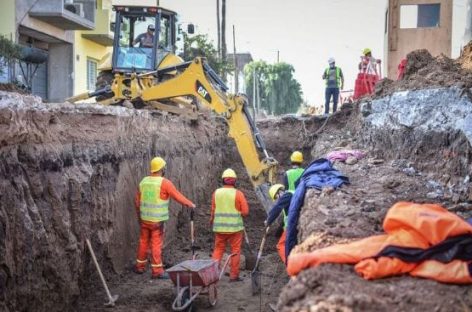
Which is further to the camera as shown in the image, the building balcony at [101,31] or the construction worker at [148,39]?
the building balcony at [101,31]

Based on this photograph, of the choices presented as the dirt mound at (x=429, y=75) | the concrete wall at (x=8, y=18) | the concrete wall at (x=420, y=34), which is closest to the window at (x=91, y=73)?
the concrete wall at (x=8, y=18)

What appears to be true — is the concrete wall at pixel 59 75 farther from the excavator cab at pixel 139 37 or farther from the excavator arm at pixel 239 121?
the excavator arm at pixel 239 121

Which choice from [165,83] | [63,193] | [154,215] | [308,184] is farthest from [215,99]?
[308,184]

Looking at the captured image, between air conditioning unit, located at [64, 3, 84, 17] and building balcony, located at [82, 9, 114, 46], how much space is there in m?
2.32

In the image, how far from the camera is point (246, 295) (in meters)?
9.80

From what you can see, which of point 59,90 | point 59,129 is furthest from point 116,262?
point 59,90

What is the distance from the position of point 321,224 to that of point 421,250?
1.45 m

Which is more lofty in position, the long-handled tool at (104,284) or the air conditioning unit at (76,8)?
the air conditioning unit at (76,8)

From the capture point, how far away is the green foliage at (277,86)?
6719cm

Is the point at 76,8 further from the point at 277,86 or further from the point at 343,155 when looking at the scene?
the point at 277,86

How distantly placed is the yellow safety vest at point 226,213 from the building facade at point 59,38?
13267mm

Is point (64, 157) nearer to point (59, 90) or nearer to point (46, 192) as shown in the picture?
point (46, 192)

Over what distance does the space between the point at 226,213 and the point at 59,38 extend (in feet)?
65.4

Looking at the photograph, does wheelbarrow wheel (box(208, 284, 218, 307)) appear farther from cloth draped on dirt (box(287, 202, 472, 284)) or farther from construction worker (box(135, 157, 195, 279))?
cloth draped on dirt (box(287, 202, 472, 284))
